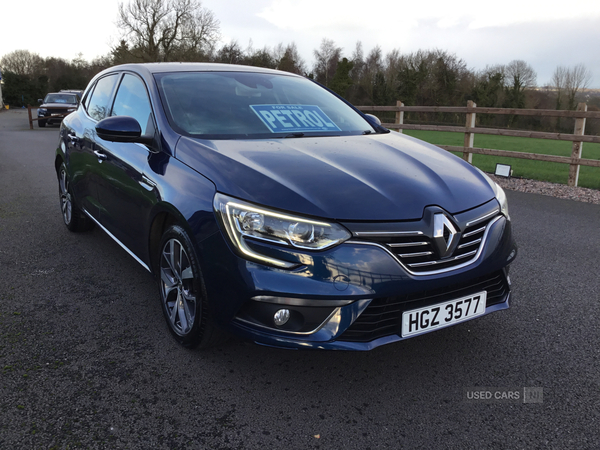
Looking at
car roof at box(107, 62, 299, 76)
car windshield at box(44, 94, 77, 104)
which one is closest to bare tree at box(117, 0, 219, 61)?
car windshield at box(44, 94, 77, 104)

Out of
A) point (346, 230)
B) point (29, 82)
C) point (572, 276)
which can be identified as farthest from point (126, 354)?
point (29, 82)

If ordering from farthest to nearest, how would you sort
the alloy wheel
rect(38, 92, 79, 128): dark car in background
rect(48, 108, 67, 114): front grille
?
rect(48, 108, 67, 114): front grille, rect(38, 92, 79, 128): dark car in background, the alloy wheel

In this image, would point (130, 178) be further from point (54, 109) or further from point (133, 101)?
point (54, 109)

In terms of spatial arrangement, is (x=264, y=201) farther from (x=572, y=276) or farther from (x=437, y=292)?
(x=572, y=276)

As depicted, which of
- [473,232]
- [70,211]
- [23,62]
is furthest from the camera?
[23,62]

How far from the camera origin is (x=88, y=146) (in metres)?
4.20

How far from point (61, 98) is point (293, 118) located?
1046 inches

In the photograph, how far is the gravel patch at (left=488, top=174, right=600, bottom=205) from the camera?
7.95 m

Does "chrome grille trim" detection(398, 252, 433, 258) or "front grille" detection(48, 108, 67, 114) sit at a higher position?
"front grille" detection(48, 108, 67, 114)

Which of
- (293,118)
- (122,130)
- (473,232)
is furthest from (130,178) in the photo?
(473,232)

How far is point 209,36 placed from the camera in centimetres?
4378

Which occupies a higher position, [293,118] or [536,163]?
[293,118]

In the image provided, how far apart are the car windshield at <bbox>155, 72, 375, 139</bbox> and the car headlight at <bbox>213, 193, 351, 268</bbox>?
33.9 inches

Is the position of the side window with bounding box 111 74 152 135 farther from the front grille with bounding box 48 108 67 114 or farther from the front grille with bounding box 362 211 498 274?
the front grille with bounding box 48 108 67 114
